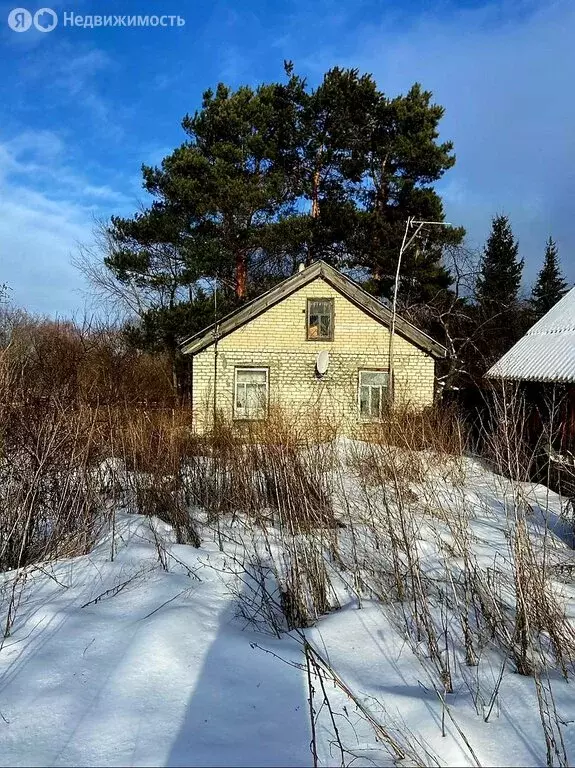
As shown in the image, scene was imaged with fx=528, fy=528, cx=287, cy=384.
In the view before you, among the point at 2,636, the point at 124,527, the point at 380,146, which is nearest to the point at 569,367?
the point at 124,527

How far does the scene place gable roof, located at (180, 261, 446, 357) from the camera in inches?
568

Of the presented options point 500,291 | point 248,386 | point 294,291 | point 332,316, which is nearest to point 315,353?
point 332,316

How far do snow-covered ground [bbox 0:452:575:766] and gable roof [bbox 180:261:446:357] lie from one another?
35.1 ft

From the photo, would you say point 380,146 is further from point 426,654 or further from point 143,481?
point 426,654

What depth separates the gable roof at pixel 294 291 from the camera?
1442cm

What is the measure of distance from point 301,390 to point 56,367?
6.58m

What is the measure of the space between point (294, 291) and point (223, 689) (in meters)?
13.0

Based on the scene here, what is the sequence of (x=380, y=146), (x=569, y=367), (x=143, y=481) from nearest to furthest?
(x=143, y=481), (x=569, y=367), (x=380, y=146)

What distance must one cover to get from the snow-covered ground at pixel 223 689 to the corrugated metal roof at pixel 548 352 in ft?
22.4

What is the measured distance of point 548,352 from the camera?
10.9 metres

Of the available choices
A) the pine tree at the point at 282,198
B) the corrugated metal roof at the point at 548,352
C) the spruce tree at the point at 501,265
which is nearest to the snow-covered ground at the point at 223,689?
the corrugated metal roof at the point at 548,352

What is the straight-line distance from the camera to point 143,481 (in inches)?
251

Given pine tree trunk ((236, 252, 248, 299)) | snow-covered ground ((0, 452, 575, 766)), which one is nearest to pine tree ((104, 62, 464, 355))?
pine tree trunk ((236, 252, 248, 299))

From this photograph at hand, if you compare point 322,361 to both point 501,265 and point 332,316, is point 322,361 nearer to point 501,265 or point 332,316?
point 332,316
